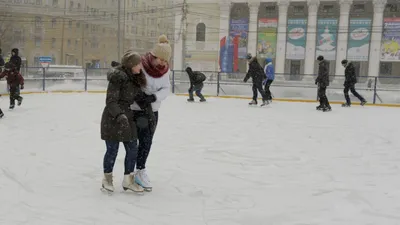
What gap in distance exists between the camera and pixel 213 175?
5.45 meters

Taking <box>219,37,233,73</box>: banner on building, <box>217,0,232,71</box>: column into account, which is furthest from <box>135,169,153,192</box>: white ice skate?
<box>217,0,232,71</box>: column

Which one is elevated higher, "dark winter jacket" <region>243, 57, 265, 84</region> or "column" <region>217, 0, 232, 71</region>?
"column" <region>217, 0, 232, 71</region>

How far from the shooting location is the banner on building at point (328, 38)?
45531 millimetres

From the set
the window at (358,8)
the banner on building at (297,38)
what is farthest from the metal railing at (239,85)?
the window at (358,8)

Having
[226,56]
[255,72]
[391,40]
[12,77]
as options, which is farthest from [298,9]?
[12,77]

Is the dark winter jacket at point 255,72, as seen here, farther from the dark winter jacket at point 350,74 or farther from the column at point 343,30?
the column at point 343,30

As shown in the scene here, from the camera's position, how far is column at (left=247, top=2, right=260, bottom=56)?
47.9 meters

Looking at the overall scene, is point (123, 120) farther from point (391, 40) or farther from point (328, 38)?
point (328, 38)

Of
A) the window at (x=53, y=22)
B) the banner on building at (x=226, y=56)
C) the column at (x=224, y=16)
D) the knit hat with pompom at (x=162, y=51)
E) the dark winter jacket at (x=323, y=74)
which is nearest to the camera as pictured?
the knit hat with pompom at (x=162, y=51)

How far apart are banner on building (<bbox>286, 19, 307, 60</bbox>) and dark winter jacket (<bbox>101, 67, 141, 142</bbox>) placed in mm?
43163

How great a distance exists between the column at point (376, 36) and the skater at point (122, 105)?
44143 mm

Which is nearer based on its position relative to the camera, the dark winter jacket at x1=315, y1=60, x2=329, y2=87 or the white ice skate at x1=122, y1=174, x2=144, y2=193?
the white ice skate at x1=122, y1=174, x2=144, y2=193

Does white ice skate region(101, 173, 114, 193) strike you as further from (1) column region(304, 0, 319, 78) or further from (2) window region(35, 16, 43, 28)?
(2) window region(35, 16, 43, 28)

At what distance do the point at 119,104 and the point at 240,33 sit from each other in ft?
147
